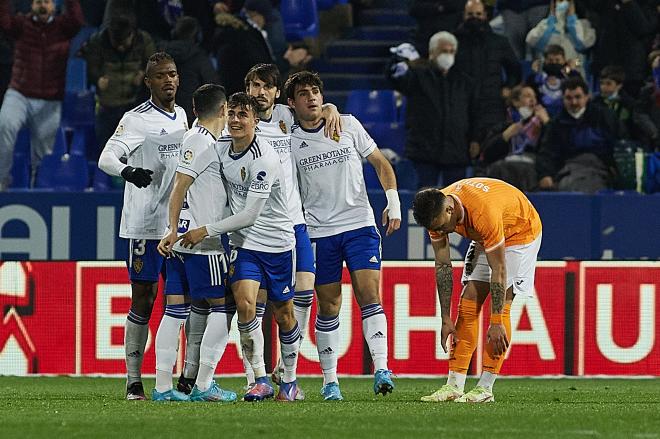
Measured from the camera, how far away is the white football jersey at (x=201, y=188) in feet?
32.3

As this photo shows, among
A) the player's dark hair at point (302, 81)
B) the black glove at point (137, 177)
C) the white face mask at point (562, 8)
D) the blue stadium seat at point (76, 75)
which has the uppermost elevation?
the white face mask at point (562, 8)

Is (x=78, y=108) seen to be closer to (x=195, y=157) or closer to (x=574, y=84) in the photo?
(x=574, y=84)

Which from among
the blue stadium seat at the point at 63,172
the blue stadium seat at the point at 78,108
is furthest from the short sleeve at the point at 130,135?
the blue stadium seat at the point at 78,108

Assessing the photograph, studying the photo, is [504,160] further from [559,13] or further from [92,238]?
[92,238]

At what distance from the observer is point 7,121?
16.5 m

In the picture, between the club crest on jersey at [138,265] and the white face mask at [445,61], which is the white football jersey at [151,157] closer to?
the club crest on jersey at [138,265]

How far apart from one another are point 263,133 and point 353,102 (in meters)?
7.07

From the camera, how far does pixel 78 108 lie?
1794 centimetres

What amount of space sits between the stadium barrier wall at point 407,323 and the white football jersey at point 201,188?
12.1 feet

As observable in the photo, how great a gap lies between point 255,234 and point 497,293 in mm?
1588

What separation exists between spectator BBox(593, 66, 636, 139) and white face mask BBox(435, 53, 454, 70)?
1.54 m

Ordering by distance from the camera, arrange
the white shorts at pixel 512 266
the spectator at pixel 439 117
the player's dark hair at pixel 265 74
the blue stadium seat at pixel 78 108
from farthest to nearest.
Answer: the blue stadium seat at pixel 78 108 < the spectator at pixel 439 117 < the player's dark hair at pixel 265 74 < the white shorts at pixel 512 266

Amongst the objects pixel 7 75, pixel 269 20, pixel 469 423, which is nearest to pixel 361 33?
pixel 269 20

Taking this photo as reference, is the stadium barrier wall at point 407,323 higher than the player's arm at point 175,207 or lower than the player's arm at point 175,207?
lower
